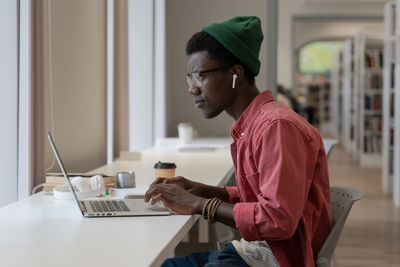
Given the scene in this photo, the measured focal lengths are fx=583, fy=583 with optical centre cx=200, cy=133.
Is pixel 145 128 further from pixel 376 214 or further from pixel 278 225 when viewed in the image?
pixel 278 225

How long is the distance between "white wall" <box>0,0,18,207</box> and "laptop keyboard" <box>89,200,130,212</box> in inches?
22.7

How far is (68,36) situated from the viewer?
299 centimetres

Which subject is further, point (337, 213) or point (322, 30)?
point (322, 30)

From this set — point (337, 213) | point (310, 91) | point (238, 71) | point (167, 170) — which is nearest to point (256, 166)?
point (238, 71)

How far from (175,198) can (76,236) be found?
353 mm

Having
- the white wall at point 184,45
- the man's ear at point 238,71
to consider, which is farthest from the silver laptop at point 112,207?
the white wall at point 184,45

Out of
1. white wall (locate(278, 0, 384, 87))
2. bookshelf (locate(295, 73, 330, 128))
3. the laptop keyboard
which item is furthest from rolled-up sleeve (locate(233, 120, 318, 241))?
bookshelf (locate(295, 73, 330, 128))

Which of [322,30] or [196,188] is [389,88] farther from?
[322,30]

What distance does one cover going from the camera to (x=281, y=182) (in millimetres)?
1484

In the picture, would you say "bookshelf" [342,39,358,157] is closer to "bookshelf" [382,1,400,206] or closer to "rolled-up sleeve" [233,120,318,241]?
"bookshelf" [382,1,400,206]

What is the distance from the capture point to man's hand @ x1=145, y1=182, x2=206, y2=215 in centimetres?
180

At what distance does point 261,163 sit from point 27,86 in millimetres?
1258

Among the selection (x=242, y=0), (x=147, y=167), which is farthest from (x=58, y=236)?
(x=242, y=0)

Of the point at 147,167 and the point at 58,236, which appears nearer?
the point at 58,236
